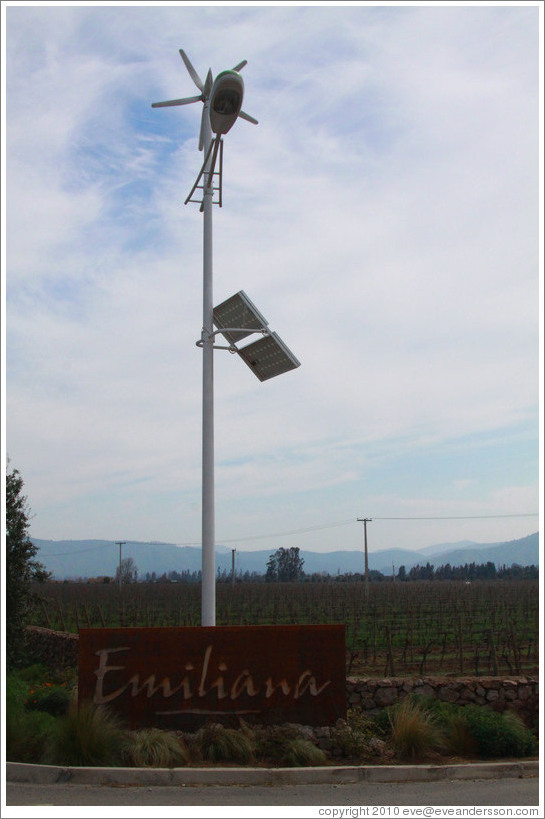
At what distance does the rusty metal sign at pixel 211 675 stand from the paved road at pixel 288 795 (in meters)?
1.73

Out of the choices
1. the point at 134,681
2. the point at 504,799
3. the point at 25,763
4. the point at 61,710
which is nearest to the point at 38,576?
the point at 61,710

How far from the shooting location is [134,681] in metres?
9.93

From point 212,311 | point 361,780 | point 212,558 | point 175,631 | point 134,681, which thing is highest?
point 212,311

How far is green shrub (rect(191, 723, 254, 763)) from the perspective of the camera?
356 inches

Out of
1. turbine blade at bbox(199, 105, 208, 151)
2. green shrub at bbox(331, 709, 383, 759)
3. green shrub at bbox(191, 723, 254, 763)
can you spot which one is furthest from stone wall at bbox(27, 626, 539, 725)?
turbine blade at bbox(199, 105, 208, 151)

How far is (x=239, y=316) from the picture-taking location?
11523mm

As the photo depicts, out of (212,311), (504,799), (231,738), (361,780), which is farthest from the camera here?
(212,311)

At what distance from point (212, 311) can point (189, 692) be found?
554 cm

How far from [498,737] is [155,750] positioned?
4.34m

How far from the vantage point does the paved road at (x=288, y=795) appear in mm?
7570

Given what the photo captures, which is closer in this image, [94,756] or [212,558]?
[94,756]

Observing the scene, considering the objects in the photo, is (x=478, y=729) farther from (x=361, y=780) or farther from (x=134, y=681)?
(x=134, y=681)

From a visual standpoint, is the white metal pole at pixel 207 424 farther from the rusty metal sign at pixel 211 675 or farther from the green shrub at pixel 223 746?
the green shrub at pixel 223 746

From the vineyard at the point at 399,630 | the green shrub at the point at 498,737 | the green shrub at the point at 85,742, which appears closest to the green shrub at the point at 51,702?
the green shrub at the point at 85,742
